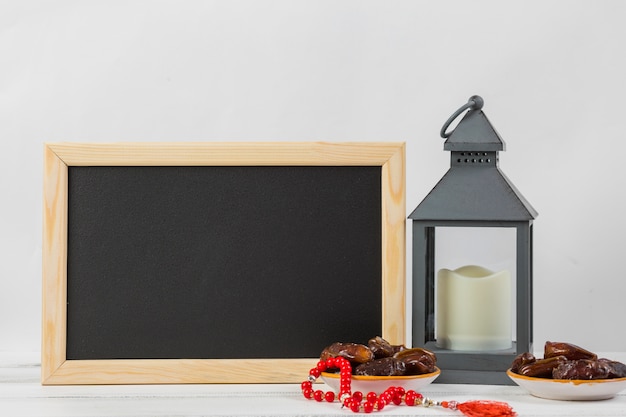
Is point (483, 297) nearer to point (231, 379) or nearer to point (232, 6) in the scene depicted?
point (231, 379)

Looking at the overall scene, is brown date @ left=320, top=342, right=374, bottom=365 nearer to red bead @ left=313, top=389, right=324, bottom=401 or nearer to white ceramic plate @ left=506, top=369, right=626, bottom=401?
red bead @ left=313, top=389, right=324, bottom=401

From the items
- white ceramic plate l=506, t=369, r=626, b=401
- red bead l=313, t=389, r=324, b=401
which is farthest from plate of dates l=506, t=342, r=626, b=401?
red bead l=313, t=389, r=324, b=401

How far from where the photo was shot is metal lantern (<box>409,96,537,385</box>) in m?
1.18

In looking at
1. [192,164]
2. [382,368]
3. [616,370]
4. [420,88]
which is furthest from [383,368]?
[420,88]

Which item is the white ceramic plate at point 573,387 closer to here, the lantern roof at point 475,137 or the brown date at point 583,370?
the brown date at point 583,370

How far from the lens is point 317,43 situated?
1.57 meters

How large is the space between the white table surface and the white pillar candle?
0.20 ft

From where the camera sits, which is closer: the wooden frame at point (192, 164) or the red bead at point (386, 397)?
the red bead at point (386, 397)

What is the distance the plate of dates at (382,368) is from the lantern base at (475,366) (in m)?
0.07

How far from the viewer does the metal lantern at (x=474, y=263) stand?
1184 millimetres

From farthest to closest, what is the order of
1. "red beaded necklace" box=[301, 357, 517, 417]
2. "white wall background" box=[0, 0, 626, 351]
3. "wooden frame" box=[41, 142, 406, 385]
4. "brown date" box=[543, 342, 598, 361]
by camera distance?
1. "white wall background" box=[0, 0, 626, 351]
2. "wooden frame" box=[41, 142, 406, 385]
3. "brown date" box=[543, 342, 598, 361]
4. "red beaded necklace" box=[301, 357, 517, 417]

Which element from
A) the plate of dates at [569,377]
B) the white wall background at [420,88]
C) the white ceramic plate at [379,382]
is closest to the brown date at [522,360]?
the plate of dates at [569,377]

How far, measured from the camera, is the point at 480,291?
1.20 meters

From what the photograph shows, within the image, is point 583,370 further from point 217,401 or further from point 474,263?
point 217,401
